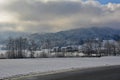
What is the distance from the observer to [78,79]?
20.9 m

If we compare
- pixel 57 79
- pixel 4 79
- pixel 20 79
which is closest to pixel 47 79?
pixel 57 79

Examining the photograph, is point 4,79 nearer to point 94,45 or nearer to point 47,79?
point 47,79

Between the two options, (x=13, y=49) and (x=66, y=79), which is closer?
(x=66, y=79)

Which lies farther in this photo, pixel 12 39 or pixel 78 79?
pixel 12 39

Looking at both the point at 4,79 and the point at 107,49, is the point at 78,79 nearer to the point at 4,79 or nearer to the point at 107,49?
the point at 4,79

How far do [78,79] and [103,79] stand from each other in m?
1.82

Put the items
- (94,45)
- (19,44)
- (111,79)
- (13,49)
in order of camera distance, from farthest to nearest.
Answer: (94,45) < (19,44) < (13,49) < (111,79)

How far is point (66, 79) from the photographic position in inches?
827

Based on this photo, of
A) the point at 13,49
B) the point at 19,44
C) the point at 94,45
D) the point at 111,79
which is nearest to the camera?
the point at 111,79

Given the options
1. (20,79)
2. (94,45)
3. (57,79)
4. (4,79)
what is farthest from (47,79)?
(94,45)

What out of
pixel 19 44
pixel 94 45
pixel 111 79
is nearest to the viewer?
pixel 111 79

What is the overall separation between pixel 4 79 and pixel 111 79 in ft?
26.8

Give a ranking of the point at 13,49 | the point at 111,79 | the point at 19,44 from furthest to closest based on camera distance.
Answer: the point at 19,44
the point at 13,49
the point at 111,79

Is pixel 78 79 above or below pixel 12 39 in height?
below
